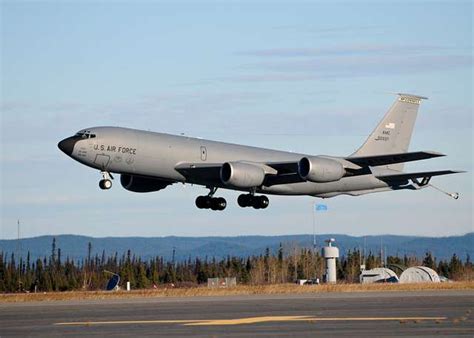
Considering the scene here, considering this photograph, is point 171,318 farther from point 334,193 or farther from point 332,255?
point 332,255

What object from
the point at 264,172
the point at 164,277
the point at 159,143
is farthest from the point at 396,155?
the point at 164,277

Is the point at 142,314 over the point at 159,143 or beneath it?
beneath

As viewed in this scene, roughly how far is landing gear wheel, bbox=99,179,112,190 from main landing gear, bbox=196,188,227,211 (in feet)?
28.3

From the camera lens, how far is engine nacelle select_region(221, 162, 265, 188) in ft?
203

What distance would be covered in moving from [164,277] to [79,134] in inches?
2368

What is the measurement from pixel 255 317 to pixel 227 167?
2436cm

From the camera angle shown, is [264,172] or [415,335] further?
[264,172]

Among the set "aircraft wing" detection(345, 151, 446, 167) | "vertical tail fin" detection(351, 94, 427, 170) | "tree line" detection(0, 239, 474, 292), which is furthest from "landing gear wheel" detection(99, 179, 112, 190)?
"tree line" detection(0, 239, 474, 292)

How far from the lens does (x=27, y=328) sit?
36125mm

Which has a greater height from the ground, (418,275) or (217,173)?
(217,173)

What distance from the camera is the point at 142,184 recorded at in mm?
65938

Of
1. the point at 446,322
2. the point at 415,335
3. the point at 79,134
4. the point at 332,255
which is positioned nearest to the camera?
the point at 415,335

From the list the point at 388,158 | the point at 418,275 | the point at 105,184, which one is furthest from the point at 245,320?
the point at 418,275

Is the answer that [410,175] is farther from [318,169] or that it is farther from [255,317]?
[255,317]
